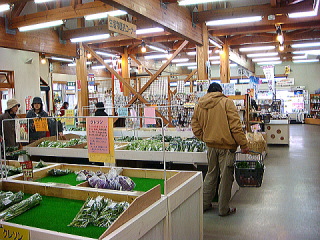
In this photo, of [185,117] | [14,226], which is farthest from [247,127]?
[14,226]

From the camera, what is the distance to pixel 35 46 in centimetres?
930

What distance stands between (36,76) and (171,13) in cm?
615

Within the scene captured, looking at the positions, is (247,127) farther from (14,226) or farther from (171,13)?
(14,226)

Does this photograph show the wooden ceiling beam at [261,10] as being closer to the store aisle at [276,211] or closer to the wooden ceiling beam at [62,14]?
the wooden ceiling beam at [62,14]

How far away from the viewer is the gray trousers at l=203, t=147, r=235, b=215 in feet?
14.2

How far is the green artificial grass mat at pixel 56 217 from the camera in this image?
217 cm

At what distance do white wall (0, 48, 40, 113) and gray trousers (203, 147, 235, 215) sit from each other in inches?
325

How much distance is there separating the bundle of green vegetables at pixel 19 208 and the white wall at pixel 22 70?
8.92 metres

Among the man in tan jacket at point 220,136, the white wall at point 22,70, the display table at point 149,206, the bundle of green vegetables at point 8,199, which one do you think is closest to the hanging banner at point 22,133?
the display table at point 149,206

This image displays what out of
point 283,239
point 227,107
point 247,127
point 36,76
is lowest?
point 283,239

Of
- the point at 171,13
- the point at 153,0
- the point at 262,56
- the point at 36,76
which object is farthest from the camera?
the point at 262,56

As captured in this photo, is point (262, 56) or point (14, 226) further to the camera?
point (262, 56)

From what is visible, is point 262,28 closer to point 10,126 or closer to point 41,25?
point 41,25

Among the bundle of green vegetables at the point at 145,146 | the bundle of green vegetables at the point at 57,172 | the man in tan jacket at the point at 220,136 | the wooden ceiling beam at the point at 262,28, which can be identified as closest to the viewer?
the bundle of green vegetables at the point at 57,172
